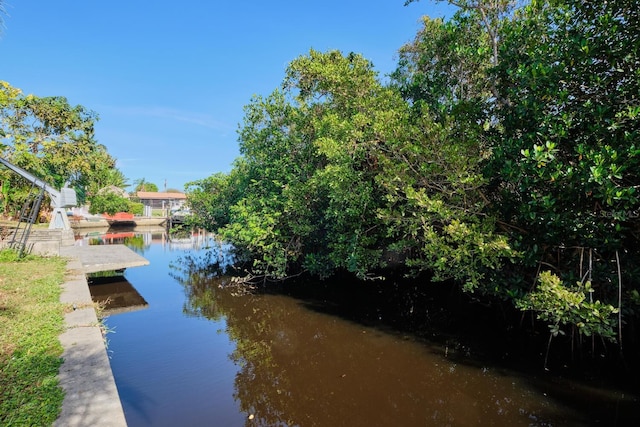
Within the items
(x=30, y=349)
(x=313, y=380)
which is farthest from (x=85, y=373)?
(x=313, y=380)

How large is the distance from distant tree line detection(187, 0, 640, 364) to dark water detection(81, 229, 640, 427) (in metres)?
1.14

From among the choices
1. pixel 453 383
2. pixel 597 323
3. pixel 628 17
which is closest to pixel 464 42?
pixel 628 17

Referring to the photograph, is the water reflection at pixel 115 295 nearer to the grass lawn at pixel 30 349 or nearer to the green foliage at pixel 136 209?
the grass lawn at pixel 30 349

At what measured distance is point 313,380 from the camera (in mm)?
5500

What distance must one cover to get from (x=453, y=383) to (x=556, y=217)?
2.71 metres

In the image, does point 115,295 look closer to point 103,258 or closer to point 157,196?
point 103,258

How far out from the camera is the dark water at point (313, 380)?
456cm

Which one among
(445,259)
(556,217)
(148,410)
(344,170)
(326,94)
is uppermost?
(326,94)

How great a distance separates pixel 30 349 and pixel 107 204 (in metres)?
34.0

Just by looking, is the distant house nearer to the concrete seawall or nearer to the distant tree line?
the distant tree line

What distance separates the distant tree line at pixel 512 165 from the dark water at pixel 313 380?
1144mm

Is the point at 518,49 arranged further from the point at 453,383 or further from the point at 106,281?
the point at 106,281

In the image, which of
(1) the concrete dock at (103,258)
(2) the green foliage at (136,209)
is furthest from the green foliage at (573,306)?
(2) the green foliage at (136,209)

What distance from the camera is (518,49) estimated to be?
600 cm
